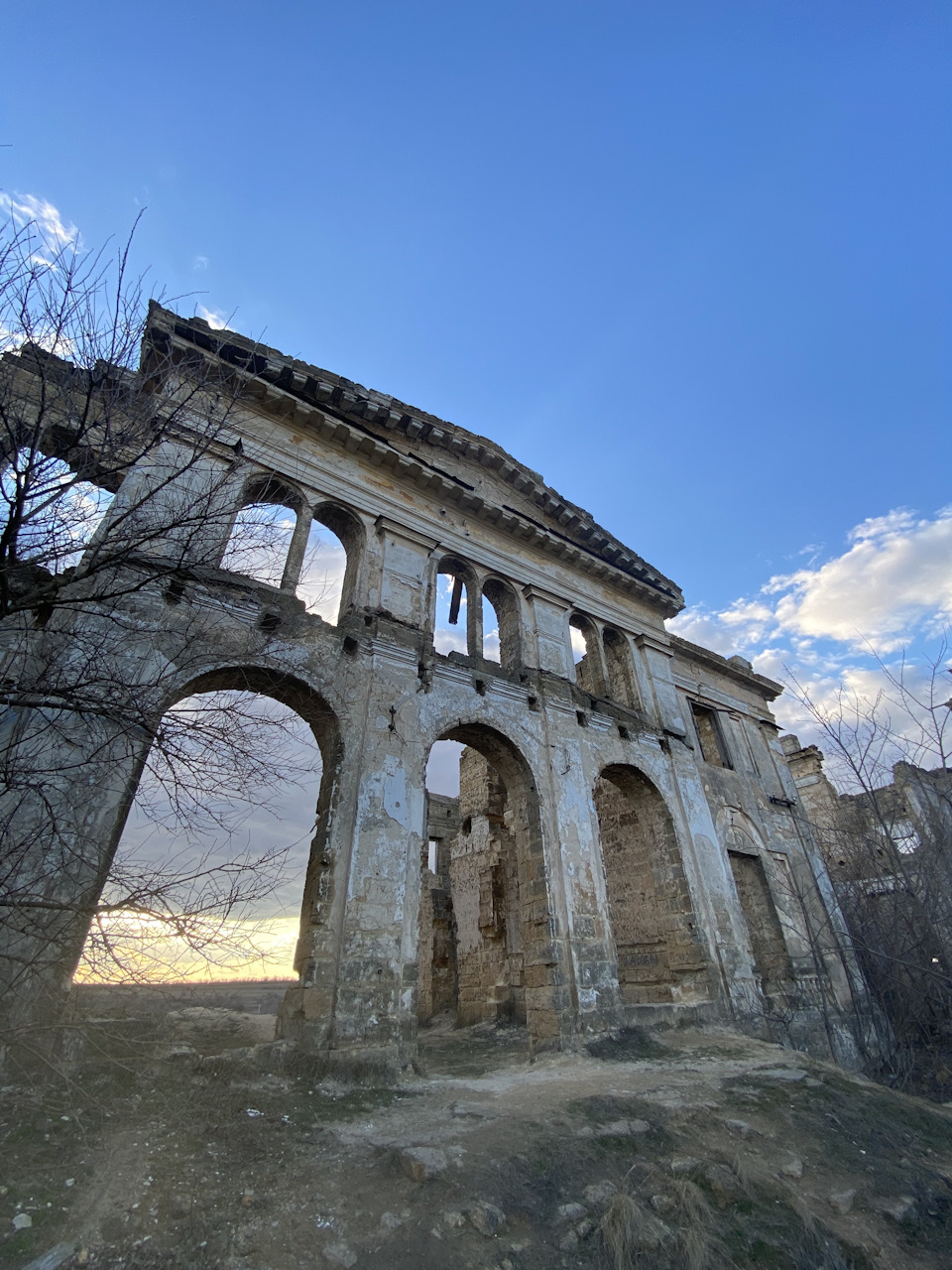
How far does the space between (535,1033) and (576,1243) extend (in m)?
4.95

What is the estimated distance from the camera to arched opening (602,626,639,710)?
12898 mm

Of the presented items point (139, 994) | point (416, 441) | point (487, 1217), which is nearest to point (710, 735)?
point (416, 441)

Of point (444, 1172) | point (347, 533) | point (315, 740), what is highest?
point (347, 533)

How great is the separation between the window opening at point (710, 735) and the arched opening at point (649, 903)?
4046 mm

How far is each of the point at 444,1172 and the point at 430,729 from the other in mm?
5258

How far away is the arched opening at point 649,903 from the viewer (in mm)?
Result: 10422

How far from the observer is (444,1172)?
396 centimetres

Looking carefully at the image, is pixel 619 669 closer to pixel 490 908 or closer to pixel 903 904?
pixel 490 908

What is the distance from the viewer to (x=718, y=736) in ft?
50.9

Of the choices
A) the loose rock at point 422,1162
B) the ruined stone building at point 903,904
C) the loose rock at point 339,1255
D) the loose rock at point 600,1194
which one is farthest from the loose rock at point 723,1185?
the ruined stone building at point 903,904

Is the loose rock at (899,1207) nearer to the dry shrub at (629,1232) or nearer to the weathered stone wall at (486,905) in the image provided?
the dry shrub at (629,1232)

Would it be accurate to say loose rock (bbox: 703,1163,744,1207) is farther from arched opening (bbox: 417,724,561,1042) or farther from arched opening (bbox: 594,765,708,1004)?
arched opening (bbox: 594,765,708,1004)

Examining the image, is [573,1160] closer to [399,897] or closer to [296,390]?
[399,897]

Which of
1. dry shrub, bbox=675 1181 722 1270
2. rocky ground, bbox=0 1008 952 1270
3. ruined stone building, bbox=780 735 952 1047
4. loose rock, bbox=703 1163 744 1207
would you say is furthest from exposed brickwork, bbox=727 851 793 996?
dry shrub, bbox=675 1181 722 1270
